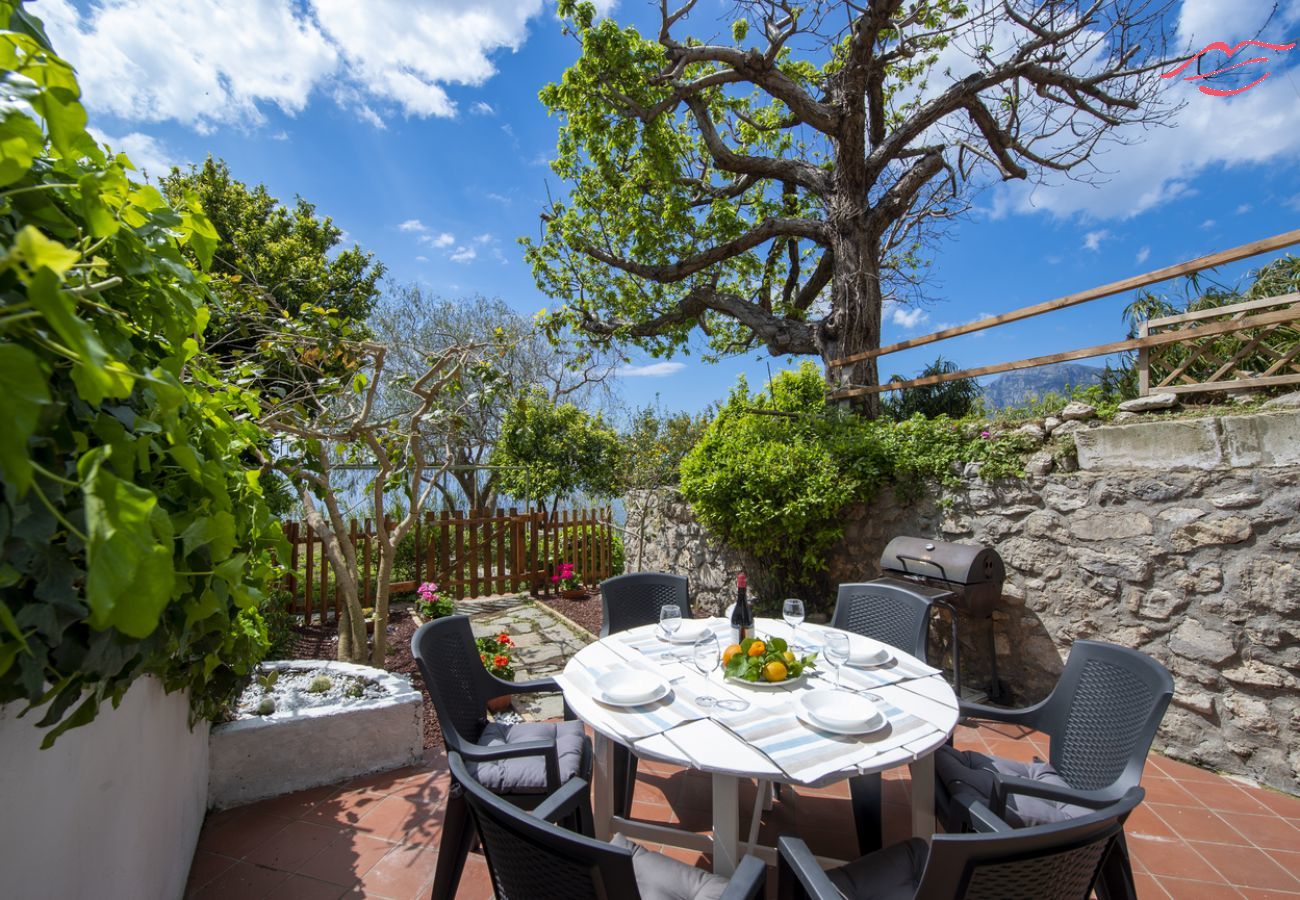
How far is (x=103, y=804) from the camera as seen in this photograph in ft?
4.35

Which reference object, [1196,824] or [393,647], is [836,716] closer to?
[1196,824]

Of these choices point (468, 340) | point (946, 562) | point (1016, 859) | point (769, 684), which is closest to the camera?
point (1016, 859)

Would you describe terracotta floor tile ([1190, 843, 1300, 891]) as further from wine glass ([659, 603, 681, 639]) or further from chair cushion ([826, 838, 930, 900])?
wine glass ([659, 603, 681, 639])

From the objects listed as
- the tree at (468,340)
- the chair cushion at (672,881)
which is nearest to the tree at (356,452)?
the chair cushion at (672,881)

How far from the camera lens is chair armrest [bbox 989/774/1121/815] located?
1.65m

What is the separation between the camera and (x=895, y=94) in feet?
24.5

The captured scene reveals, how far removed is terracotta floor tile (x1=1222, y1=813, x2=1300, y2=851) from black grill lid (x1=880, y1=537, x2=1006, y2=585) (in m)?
1.39

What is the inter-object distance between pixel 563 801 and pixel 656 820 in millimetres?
1227

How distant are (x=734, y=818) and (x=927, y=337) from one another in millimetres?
4045

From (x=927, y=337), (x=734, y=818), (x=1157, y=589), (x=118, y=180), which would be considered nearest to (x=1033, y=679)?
(x=1157, y=589)

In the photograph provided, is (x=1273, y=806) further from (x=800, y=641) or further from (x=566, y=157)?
(x=566, y=157)

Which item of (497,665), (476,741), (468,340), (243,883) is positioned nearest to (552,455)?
(468,340)

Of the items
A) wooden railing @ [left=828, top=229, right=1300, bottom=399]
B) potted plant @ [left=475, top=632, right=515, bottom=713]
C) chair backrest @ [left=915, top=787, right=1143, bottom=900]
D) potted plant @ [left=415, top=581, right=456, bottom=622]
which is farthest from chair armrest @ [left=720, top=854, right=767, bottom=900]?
potted plant @ [left=415, top=581, right=456, bottom=622]

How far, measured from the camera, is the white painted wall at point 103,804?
3.33ft
